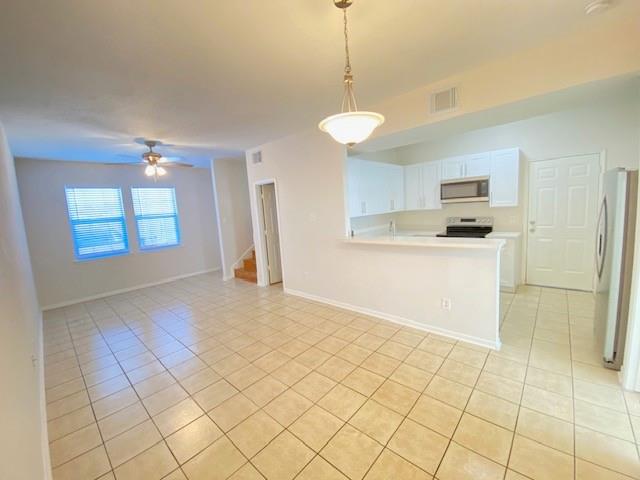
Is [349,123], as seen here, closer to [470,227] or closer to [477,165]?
[477,165]

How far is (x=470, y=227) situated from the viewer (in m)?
4.80

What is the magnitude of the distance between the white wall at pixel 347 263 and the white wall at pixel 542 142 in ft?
3.01

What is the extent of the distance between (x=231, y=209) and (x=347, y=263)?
146 inches

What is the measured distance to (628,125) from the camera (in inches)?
137

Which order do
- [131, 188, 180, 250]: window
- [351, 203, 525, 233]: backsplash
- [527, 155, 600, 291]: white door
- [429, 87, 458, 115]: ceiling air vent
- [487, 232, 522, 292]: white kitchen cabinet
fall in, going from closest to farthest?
[429, 87, 458, 115]: ceiling air vent
[527, 155, 600, 291]: white door
[487, 232, 522, 292]: white kitchen cabinet
[351, 203, 525, 233]: backsplash
[131, 188, 180, 250]: window

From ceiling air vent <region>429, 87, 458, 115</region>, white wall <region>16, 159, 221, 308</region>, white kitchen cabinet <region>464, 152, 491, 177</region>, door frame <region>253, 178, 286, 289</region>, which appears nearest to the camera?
ceiling air vent <region>429, 87, 458, 115</region>

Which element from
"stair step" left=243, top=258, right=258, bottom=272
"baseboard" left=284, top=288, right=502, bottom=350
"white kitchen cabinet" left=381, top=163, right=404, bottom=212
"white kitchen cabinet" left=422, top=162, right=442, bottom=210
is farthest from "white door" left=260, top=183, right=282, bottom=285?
"white kitchen cabinet" left=422, top=162, right=442, bottom=210

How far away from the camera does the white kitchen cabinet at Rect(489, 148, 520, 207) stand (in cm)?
418

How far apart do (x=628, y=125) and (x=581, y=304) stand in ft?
7.91

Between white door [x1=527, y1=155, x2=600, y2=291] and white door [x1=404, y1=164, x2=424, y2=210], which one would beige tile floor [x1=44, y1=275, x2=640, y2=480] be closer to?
white door [x1=527, y1=155, x2=600, y2=291]

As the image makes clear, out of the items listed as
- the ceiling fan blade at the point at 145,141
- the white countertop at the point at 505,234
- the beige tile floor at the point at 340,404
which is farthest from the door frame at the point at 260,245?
the white countertop at the point at 505,234

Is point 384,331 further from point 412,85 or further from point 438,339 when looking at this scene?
point 412,85

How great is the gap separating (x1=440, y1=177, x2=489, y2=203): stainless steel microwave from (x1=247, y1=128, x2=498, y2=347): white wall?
6.91 feet

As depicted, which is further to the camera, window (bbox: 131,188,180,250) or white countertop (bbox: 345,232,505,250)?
window (bbox: 131,188,180,250)
